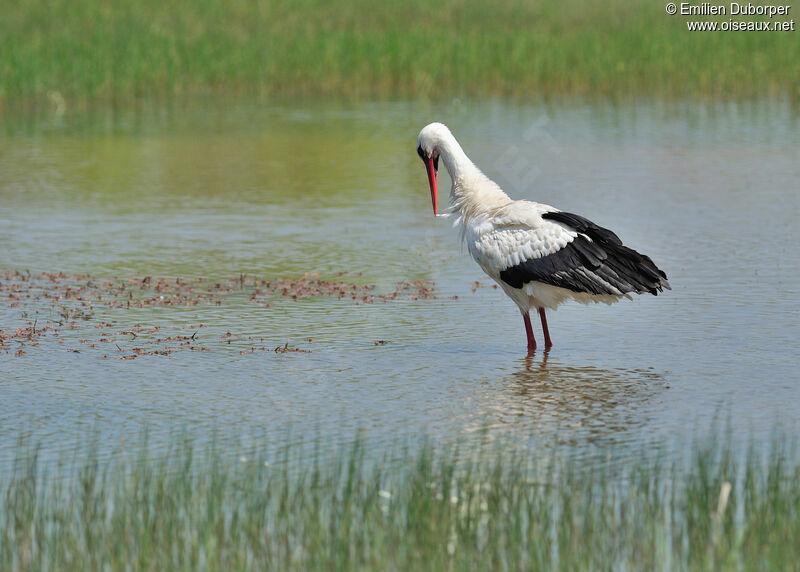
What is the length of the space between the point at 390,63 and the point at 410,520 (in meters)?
21.2

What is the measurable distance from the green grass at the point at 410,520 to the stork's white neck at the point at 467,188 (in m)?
3.39

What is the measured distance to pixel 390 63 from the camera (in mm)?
26500

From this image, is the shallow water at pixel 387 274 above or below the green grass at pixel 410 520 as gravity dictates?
above

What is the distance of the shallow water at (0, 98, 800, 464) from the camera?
8.20 m

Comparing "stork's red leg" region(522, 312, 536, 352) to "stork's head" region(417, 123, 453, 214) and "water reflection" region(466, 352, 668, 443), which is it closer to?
"water reflection" region(466, 352, 668, 443)

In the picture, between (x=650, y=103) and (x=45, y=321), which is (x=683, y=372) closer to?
(x=45, y=321)

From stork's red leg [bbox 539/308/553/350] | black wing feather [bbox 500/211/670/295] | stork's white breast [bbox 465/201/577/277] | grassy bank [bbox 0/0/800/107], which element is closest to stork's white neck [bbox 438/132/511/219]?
stork's white breast [bbox 465/201/577/277]

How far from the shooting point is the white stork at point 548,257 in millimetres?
9367

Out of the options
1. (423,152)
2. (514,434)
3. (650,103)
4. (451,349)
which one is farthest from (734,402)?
(650,103)

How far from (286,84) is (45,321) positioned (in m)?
16.2

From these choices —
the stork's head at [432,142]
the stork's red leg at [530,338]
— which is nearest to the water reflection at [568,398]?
the stork's red leg at [530,338]

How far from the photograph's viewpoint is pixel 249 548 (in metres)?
5.93

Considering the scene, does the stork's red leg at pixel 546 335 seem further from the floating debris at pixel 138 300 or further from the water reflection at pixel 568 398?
the floating debris at pixel 138 300

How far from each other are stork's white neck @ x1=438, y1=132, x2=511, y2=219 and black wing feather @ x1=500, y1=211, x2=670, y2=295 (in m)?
0.59
